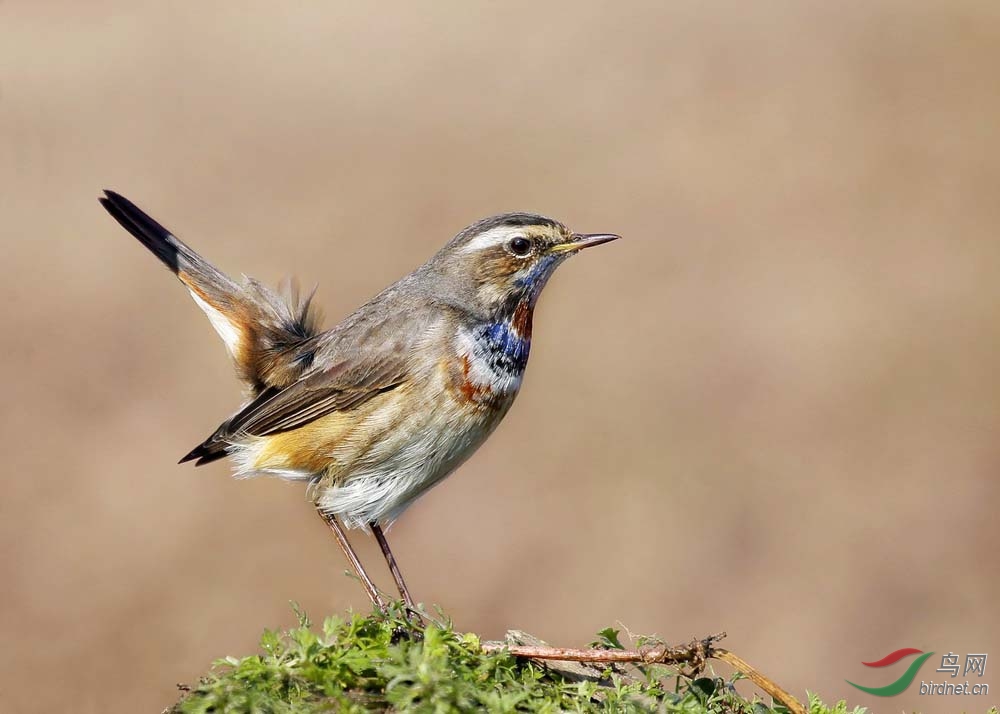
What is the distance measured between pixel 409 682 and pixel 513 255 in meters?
3.42

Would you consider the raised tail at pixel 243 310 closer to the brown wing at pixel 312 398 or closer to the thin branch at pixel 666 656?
the brown wing at pixel 312 398

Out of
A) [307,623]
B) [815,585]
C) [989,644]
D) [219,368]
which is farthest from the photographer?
[219,368]

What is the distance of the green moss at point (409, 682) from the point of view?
11.6ft

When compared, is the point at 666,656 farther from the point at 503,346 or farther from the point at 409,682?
the point at 503,346

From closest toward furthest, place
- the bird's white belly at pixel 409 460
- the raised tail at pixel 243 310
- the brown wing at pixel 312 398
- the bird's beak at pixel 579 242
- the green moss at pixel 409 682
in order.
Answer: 1. the green moss at pixel 409 682
2. the bird's white belly at pixel 409 460
3. the brown wing at pixel 312 398
4. the bird's beak at pixel 579 242
5. the raised tail at pixel 243 310

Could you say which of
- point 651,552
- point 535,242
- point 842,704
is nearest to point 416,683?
point 842,704

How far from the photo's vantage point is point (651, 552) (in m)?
12.6

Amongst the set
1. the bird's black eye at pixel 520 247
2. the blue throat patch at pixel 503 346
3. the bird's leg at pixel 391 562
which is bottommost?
the bird's leg at pixel 391 562

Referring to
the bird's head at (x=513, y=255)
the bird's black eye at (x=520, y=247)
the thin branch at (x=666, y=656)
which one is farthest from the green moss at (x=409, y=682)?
the bird's black eye at (x=520, y=247)

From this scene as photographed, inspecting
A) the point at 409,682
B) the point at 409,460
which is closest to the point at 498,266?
the point at 409,460

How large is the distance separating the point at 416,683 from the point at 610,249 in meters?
12.4

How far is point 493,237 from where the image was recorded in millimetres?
6633

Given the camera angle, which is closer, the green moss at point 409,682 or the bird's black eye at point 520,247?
the green moss at point 409,682

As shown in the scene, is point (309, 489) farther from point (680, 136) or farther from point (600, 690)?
Result: point (680, 136)
